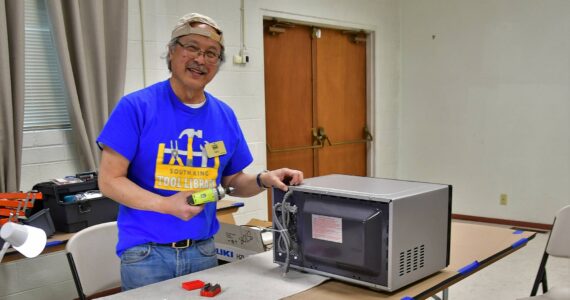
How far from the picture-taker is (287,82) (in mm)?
4715

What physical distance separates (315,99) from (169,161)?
3499 mm

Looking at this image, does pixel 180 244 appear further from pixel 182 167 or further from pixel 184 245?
pixel 182 167

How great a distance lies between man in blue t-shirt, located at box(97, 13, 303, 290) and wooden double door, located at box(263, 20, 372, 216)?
9.43 feet

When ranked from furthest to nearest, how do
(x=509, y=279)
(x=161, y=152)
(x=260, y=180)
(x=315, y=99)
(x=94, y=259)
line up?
(x=315, y=99) → (x=509, y=279) → (x=94, y=259) → (x=260, y=180) → (x=161, y=152)

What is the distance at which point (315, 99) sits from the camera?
4.98 metres

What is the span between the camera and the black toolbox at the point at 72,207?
103 inches

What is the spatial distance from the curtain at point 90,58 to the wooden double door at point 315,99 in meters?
1.50

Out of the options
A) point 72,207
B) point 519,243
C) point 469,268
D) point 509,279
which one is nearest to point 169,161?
point 469,268

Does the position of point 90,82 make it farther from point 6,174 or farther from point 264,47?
point 264,47

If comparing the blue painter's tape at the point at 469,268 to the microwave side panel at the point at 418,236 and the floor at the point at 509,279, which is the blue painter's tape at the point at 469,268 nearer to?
the microwave side panel at the point at 418,236

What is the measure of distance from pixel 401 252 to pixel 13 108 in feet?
7.67

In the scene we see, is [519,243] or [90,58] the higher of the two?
[90,58]

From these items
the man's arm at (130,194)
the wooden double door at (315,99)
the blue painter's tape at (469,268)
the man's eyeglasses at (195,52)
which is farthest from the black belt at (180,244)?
the wooden double door at (315,99)

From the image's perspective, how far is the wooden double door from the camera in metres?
4.61
